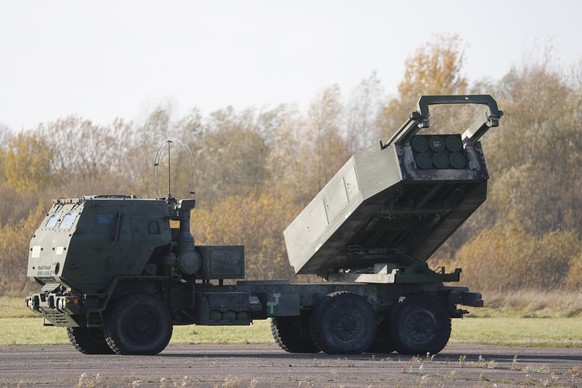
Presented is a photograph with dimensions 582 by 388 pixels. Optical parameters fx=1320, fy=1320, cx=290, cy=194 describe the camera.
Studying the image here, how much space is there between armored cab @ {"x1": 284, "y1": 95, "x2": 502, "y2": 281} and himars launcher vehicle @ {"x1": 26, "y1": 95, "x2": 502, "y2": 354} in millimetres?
24

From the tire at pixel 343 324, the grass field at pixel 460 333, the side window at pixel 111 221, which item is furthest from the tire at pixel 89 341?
the tire at pixel 343 324

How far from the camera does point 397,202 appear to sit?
23609 mm

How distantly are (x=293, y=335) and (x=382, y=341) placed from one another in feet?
5.64

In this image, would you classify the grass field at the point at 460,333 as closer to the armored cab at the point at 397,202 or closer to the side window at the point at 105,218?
the armored cab at the point at 397,202

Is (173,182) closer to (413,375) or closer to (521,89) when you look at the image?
(521,89)

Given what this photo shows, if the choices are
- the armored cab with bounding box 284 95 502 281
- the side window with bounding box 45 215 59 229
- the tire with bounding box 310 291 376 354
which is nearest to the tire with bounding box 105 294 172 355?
the side window with bounding box 45 215 59 229

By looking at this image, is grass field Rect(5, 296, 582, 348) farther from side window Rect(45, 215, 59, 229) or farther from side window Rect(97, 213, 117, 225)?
side window Rect(97, 213, 117, 225)

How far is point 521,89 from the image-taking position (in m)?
69.3

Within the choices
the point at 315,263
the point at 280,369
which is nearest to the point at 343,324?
the point at 315,263

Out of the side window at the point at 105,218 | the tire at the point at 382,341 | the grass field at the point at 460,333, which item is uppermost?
the side window at the point at 105,218

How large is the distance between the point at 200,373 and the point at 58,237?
18.1ft

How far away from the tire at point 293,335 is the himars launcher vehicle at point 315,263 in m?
0.02

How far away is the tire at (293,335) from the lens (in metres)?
25.1

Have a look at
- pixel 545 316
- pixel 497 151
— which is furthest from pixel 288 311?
pixel 497 151
